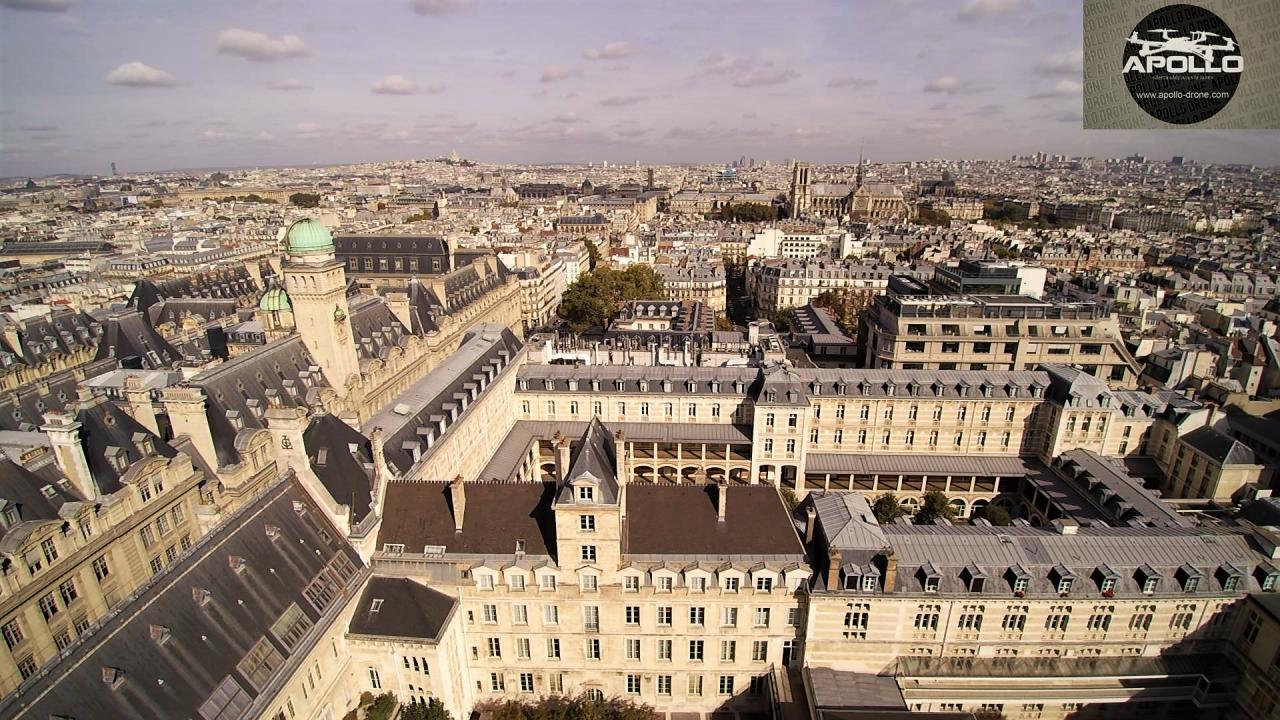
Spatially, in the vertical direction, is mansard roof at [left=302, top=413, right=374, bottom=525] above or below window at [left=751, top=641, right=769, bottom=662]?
above

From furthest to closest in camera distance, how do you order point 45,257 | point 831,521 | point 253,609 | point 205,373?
point 45,257, point 205,373, point 831,521, point 253,609

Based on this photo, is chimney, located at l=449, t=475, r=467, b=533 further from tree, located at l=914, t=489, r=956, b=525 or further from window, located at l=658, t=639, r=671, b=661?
tree, located at l=914, t=489, r=956, b=525

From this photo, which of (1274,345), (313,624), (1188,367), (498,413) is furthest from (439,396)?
(1274,345)

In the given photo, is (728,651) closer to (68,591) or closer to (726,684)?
(726,684)

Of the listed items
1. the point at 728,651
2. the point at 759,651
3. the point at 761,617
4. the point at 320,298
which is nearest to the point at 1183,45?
the point at 761,617

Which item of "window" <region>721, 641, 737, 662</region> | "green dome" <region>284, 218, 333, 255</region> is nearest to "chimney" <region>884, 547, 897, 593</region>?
"window" <region>721, 641, 737, 662</region>

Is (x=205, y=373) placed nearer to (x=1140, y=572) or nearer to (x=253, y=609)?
(x=253, y=609)

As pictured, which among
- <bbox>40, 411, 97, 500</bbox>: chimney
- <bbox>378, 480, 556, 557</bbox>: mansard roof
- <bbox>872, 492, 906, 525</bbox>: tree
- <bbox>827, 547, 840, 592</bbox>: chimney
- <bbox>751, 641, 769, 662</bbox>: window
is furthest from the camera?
<bbox>872, 492, 906, 525</bbox>: tree
